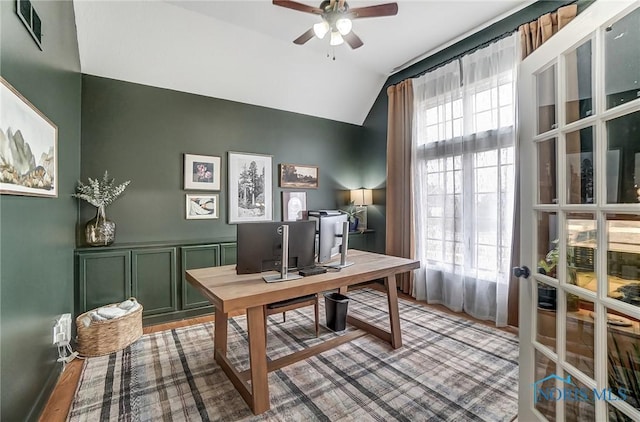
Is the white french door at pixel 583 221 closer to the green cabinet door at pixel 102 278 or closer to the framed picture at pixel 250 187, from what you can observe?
the framed picture at pixel 250 187

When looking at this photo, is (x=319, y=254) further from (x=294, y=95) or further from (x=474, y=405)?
(x=294, y=95)

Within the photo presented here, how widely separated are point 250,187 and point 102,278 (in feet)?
6.41

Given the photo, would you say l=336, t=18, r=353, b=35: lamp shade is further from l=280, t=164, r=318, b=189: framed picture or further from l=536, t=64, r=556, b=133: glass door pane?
l=280, t=164, r=318, b=189: framed picture

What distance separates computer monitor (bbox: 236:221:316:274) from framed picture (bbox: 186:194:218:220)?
1.88 metres

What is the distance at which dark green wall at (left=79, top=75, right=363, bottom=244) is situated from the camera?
2.94 meters

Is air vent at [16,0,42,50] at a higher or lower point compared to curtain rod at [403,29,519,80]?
lower

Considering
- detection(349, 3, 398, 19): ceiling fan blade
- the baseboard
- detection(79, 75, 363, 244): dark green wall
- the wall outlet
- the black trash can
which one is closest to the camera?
the baseboard

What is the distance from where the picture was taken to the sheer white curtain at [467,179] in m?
2.79

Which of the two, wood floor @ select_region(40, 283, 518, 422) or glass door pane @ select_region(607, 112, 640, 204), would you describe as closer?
glass door pane @ select_region(607, 112, 640, 204)

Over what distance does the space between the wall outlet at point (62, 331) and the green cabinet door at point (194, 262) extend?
105cm

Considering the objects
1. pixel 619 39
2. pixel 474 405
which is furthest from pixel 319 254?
pixel 619 39

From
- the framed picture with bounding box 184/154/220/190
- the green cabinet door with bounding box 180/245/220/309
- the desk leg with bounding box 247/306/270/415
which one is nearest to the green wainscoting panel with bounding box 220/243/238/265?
the green cabinet door with bounding box 180/245/220/309

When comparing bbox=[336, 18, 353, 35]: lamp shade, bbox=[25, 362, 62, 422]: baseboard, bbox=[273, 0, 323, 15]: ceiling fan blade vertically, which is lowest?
bbox=[25, 362, 62, 422]: baseboard

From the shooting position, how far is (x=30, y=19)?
1496 mm
